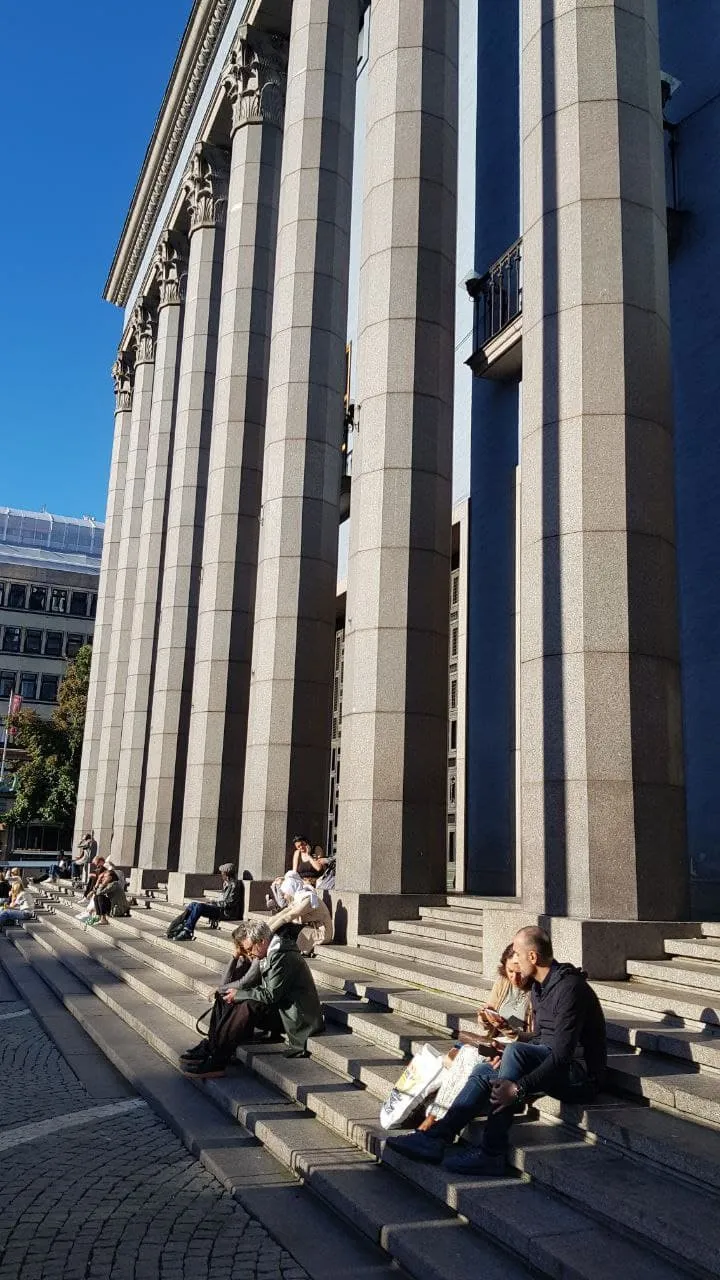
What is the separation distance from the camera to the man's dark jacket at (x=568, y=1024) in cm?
601

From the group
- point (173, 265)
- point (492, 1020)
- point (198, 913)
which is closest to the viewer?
point (492, 1020)

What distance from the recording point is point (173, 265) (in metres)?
33.0

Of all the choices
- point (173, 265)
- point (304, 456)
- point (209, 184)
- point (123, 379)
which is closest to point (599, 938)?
point (304, 456)

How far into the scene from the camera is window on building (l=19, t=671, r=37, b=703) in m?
69.9

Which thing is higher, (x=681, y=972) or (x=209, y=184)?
(x=209, y=184)

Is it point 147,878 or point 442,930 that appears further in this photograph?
point 147,878

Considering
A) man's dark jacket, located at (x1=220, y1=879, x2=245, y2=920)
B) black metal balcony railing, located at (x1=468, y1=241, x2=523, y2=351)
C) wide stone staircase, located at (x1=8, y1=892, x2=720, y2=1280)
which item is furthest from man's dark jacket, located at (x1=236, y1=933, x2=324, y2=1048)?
black metal balcony railing, located at (x1=468, y1=241, x2=523, y2=351)

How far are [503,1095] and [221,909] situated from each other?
10.7 meters

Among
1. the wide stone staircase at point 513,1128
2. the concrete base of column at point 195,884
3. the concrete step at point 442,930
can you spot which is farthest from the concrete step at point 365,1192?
the concrete base of column at point 195,884

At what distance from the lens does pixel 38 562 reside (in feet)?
277

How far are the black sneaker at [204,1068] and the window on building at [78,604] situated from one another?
6707 centimetres

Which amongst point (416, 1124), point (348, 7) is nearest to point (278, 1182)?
point (416, 1124)

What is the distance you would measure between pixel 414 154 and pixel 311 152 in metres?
4.74

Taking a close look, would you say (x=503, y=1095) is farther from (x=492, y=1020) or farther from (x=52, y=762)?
(x=52, y=762)
